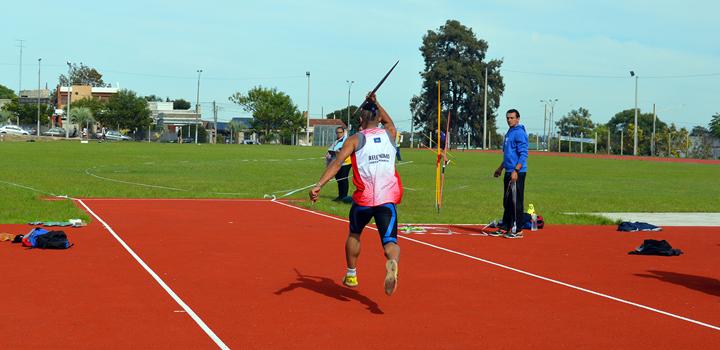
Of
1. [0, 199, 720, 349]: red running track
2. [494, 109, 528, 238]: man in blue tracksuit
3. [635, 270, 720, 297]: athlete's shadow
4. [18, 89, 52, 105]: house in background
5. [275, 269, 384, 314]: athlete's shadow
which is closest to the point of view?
[0, 199, 720, 349]: red running track

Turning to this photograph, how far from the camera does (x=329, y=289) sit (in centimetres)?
956

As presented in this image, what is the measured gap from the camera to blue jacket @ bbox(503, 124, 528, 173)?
14.6 metres

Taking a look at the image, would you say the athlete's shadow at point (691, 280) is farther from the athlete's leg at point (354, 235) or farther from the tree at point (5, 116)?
the tree at point (5, 116)

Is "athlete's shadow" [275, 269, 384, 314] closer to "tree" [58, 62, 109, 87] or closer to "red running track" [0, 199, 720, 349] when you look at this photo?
"red running track" [0, 199, 720, 349]

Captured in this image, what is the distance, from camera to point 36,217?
1669cm

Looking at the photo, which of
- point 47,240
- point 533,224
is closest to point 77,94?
point 533,224

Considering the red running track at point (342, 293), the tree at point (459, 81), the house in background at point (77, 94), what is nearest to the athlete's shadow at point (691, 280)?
the red running track at point (342, 293)

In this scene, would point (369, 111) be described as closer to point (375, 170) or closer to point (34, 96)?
point (375, 170)

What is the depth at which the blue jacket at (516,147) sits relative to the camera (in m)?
14.6

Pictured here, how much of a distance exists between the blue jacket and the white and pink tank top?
6397 mm

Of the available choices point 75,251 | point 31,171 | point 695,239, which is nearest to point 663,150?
point 31,171

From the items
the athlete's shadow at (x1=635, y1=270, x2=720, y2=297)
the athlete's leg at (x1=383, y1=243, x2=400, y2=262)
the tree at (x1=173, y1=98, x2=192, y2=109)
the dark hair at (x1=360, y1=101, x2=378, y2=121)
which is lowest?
the athlete's shadow at (x1=635, y1=270, x2=720, y2=297)

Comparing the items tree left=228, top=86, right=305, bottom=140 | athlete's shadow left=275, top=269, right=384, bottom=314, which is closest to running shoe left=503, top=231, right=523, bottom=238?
athlete's shadow left=275, top=269, right=384, bottom=314

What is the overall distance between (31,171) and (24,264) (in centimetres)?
2487
